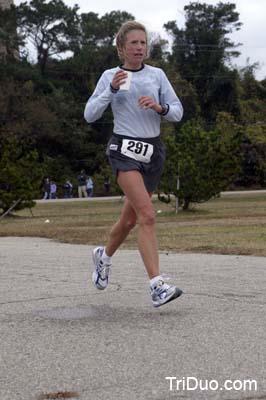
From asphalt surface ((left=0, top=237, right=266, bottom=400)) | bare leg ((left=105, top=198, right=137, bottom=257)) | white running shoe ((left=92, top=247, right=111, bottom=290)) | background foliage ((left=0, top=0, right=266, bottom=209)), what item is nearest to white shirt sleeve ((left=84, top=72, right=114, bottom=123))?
bare leg ((left=105, top=198, right=137, bottom=257))

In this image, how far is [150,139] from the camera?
7000 mm

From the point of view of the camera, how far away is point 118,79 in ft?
22.3

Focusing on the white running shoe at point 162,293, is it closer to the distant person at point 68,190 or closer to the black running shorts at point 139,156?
the black running shorts at point 139,156

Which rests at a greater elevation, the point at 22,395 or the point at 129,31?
the point at 129,31

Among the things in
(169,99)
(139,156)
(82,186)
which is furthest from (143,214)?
(82,186)

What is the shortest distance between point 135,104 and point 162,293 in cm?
143

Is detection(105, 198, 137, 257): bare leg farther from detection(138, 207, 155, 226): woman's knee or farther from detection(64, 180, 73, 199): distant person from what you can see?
detection(64, 180, 73, 199): distant person

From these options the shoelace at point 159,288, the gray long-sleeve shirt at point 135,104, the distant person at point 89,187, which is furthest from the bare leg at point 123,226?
the distant person at point 89,187

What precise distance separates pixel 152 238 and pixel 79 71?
7155 centimetres

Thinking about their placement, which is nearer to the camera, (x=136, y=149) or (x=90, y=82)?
(x=136, y=149)

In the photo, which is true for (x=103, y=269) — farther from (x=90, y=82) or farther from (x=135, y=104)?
(x=90, y=82)

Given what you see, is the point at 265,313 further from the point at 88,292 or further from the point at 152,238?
the point at 88,292

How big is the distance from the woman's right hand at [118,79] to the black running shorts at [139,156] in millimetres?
408

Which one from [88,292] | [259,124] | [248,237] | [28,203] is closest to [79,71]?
[259,124]
